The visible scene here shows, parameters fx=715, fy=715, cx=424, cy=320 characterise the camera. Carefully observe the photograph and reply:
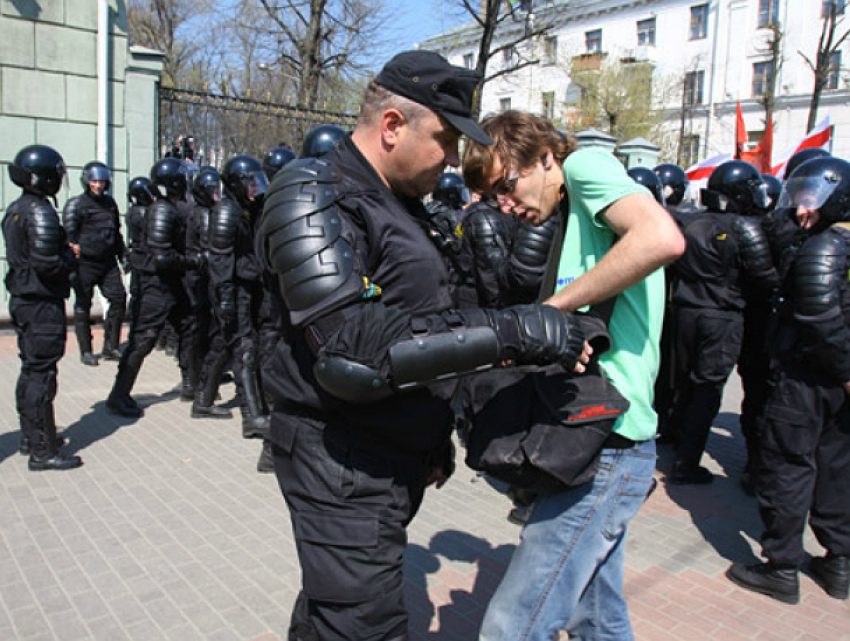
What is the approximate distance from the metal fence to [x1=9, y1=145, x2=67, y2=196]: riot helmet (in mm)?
6483

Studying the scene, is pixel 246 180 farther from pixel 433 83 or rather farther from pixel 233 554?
pixel 433 83

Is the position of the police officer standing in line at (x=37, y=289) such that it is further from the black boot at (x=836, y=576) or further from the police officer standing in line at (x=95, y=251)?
the black boot at (x=836, y=576)

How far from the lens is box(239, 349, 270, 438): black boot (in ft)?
19.5

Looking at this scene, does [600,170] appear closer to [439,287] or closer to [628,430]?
[439,287]

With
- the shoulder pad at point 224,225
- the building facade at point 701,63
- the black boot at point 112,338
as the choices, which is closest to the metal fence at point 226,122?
the black boot at point 112,338

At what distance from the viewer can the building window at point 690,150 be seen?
41.8 metres

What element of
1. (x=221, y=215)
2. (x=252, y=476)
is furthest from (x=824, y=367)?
(x=221, y=215)

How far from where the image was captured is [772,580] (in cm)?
365

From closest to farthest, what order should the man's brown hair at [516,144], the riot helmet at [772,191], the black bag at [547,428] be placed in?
the black bag at [547,428] < the man's brown hair at [516,144] < the riot helmet at [772,191]

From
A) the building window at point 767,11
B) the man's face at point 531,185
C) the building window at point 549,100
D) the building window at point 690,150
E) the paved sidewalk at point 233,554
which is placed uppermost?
the building window at point 767,11

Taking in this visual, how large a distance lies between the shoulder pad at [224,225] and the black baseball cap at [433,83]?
4.17 meters

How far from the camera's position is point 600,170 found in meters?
1.91

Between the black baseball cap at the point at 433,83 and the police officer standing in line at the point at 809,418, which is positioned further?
the police officer standing in line at the point at 809,418

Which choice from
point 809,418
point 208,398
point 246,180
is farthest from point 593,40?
point 809,418
